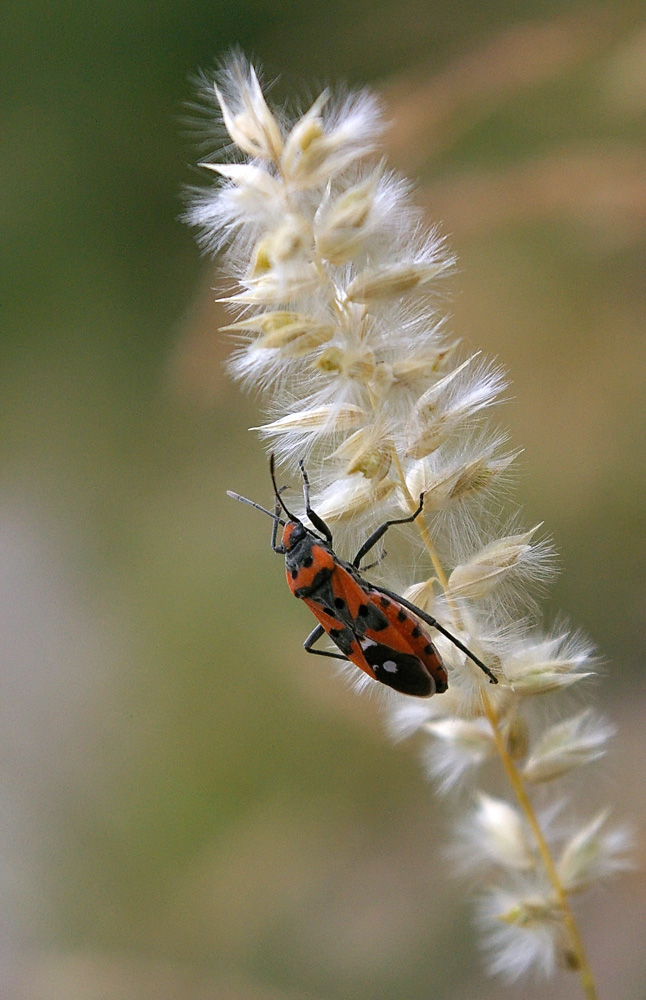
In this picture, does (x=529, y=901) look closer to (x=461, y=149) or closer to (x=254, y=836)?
(x=254, y=836)

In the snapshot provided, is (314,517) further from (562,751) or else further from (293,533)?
(562,751)

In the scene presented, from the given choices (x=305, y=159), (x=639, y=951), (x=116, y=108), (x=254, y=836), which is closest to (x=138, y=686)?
(x=254, y=836)

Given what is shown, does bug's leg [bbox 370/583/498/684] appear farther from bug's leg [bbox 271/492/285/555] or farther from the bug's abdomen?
bug's leg [bbox 271/492/285/555]

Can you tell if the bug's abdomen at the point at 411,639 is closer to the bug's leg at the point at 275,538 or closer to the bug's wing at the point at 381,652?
the bug's wing at the point at 381,652

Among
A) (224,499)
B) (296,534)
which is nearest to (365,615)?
(296,534)


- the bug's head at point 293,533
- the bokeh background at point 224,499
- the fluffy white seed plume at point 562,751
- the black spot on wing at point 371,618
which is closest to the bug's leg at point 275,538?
the bug's head at point 293,533

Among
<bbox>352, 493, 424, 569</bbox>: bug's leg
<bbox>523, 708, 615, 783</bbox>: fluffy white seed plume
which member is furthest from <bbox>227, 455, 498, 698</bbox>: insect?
<bbox>523, 708, 615, 783</bbox>: fluffy white seed plume
